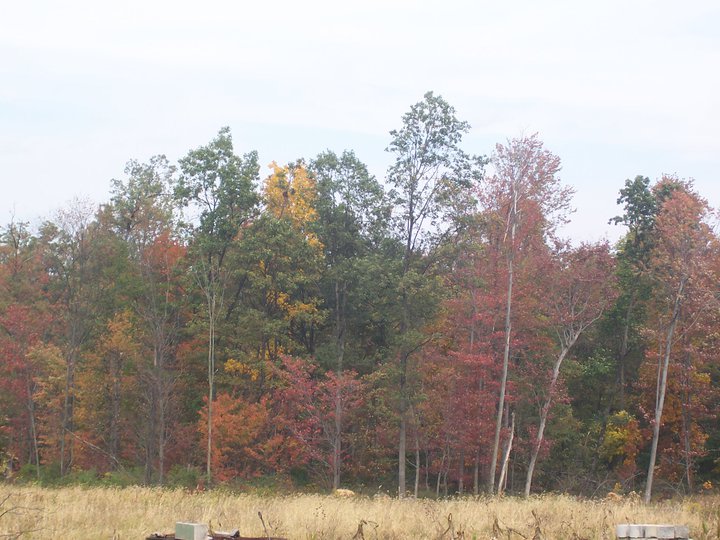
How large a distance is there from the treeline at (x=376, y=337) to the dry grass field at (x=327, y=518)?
12.7 m

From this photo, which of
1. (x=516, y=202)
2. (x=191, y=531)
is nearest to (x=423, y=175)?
(x=516, y=202)

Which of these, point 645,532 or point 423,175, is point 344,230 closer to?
point 423,175

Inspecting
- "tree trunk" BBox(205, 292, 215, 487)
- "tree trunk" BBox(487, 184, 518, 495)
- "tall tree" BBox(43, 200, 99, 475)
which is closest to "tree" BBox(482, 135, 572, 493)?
"tree trunk" BBox(487, 184, 518, 495)

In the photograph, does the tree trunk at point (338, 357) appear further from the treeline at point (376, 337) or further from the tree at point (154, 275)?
the tree at point (154, 275)

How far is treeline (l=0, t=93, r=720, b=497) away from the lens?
30141mm

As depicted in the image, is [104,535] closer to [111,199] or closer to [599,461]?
[599,461]

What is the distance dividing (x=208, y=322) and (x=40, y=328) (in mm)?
10258

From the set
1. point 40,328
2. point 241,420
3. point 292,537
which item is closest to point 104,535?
A: point 292,537

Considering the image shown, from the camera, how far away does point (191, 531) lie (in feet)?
32.0

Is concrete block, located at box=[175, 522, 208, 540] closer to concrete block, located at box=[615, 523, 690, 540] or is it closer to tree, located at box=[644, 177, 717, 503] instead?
concrete block, located at box=[615, 523, 690, 540]

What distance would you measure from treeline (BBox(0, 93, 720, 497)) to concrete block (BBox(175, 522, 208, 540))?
62.8ft

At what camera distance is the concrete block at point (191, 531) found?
9703mm

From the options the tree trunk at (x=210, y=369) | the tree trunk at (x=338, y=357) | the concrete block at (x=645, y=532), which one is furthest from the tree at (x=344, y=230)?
the concrete block at (x=645, y=532)

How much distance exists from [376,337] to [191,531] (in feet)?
91.2
